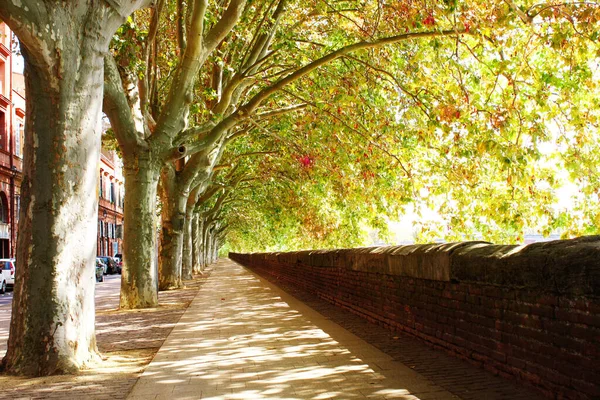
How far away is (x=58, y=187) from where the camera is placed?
6.16 meters

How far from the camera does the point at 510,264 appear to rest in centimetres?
475

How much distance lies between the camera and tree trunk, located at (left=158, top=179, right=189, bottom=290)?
59.0 ft

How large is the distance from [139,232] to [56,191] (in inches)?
244

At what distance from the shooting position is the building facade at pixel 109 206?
199 feet

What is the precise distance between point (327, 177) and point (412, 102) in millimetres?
6400

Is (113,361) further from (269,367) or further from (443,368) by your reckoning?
(443,368)

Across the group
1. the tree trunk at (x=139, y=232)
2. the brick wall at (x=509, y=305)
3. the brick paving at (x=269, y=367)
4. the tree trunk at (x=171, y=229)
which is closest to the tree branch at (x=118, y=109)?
the tree trunk at (x=139, y=232)

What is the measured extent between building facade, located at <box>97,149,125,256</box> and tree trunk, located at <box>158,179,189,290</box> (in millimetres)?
41602

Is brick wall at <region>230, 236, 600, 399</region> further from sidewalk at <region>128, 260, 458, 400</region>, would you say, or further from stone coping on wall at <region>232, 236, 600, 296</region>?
sidewalk at <region>128, 260, 458, 400</region>

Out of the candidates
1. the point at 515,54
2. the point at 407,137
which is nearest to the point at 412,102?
the point at 407,137

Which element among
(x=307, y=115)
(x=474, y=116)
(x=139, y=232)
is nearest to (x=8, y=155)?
(x=307, y=115)

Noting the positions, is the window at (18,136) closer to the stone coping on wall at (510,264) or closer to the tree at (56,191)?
the tree at (56,191)

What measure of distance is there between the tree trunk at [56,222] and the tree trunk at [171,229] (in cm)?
1154

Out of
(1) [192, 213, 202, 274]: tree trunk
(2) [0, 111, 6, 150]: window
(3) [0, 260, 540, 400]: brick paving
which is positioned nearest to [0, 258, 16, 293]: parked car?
(1) [192, 213, 202, 274]: tree trunk
